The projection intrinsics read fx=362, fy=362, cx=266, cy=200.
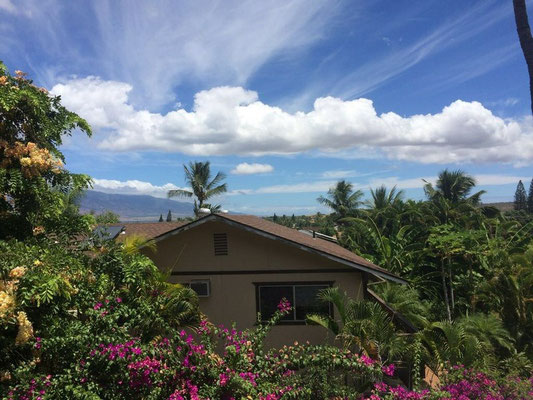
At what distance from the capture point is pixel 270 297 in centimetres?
1148

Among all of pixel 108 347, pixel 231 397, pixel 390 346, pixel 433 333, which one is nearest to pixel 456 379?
pixel 390 346

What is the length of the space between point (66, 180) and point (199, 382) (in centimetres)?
462

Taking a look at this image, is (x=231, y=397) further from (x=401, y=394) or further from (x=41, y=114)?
(x=41, y=114)

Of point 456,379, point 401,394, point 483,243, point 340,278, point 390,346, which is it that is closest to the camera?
point 401,394

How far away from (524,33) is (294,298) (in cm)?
1365

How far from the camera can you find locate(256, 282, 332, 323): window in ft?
36.9

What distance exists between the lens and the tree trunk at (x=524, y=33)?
14047 millimetres

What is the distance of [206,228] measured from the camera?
38.7ft

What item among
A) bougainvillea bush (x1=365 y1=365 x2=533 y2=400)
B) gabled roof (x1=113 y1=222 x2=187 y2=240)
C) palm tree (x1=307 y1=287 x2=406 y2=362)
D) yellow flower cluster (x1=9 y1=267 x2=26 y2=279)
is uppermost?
gabled roof (x1=113 y1=222 x2=187 y2=240)

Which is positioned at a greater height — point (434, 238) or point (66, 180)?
point (66, 180)

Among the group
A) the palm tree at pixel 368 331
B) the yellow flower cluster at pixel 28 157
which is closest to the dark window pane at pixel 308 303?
the palm tree at pixel 368 331

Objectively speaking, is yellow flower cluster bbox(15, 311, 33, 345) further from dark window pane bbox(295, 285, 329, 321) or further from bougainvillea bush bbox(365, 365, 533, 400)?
dark window pane bbox(295, 285, 329, 321)

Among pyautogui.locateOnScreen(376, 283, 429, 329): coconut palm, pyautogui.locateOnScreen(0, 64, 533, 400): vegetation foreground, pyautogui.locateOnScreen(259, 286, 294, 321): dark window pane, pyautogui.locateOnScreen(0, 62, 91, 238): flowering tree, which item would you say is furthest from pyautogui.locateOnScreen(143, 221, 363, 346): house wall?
pyautogui.locateOnScreen(0, 62, 91, 238): flowering tree

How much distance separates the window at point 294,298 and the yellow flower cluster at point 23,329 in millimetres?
7023
